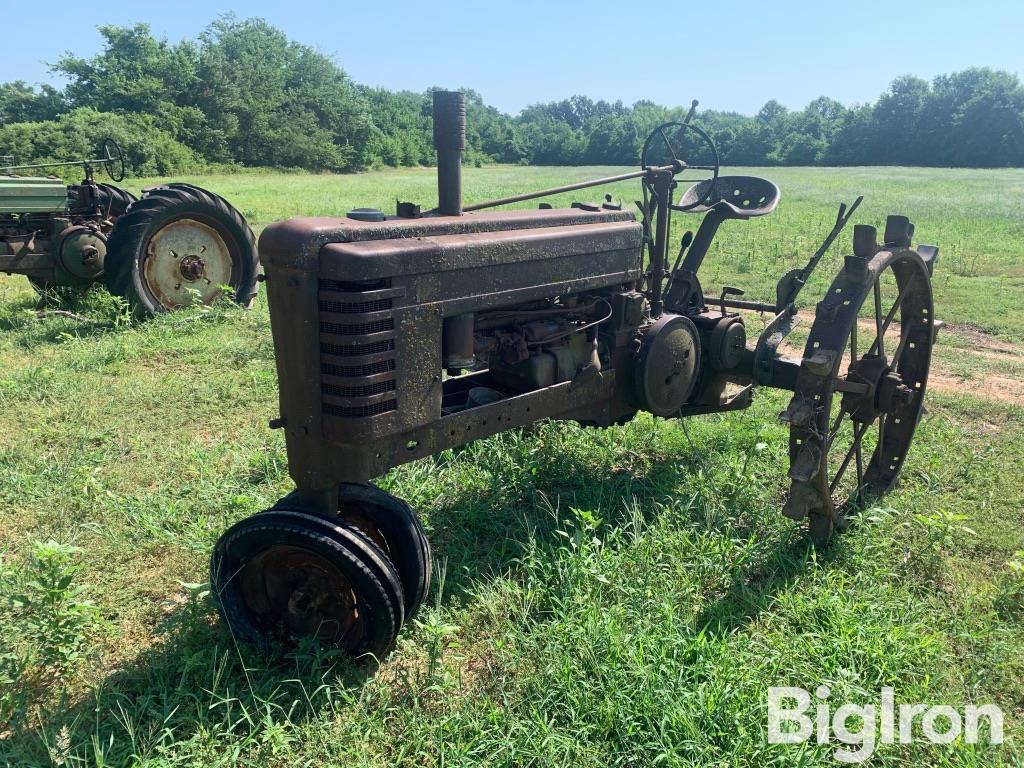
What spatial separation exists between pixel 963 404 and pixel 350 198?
68.0 feet

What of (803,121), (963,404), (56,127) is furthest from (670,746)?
(803,121)

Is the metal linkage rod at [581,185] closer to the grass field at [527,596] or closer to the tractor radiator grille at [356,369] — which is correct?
the tractor radiator grille at [356,369]

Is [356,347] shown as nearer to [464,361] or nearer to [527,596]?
[464,361]

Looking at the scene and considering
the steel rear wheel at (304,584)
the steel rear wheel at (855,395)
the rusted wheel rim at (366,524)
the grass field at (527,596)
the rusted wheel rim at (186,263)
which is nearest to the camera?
the grass field at (527,596)

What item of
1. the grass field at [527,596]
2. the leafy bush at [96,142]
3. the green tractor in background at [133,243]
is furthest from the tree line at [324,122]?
the grass field at [527,596]

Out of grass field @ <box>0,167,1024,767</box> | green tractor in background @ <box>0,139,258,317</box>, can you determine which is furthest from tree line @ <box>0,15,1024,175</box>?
grass field @ <box>0,167,1024,767</box>

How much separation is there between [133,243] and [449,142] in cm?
556

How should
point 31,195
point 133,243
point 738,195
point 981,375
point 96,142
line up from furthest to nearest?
1. point 96,142
2. point 31,195
3. point 133,243
4. point 981,375
5. point 738,195

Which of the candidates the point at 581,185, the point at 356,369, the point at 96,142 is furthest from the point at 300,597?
the point at 96,142

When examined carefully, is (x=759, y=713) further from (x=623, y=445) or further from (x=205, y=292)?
(x=205, y=292)

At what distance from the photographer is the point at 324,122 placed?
1954 inches

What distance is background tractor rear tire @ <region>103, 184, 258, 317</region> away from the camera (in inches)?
291

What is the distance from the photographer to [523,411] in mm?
3338

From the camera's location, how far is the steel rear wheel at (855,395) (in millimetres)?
3295
